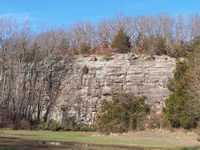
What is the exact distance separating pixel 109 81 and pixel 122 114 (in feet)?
27.2

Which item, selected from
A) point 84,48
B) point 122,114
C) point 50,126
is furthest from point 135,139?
point 84,48

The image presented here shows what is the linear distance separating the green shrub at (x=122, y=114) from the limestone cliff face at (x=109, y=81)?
119 inches

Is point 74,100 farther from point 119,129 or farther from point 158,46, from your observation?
point 158,46

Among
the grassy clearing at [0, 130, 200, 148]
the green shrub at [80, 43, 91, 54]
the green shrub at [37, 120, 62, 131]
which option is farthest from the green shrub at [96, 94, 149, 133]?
the green shrub at [80, 43, 91, 54]

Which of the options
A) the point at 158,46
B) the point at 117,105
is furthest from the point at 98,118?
the point at 158,46

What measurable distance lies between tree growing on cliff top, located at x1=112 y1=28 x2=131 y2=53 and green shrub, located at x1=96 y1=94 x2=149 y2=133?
1360cm

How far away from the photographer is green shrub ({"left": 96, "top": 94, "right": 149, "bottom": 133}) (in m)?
53.5

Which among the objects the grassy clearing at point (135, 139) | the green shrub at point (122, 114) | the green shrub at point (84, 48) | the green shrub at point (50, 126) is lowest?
the grassy clearing at point (135, 139)

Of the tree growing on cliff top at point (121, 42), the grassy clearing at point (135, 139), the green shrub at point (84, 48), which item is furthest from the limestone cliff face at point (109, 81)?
the grassy clearing at point (135, 139)

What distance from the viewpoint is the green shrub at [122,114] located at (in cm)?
5353

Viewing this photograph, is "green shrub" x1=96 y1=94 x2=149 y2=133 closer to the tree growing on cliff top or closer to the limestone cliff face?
the limestone cliff face

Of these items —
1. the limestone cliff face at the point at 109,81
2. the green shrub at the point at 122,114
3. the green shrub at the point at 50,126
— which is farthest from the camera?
the limestone cliff face at the point at 109,81

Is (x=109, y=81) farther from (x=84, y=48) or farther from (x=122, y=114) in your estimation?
(x=84, y=48)

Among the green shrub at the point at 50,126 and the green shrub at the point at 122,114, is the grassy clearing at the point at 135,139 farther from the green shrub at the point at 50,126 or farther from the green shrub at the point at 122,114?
the green shrub at the point at 50,126
